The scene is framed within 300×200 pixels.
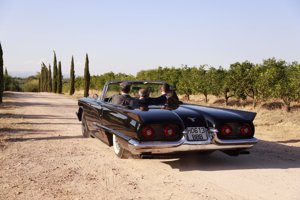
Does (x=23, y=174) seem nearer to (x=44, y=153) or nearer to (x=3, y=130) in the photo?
(x=44, y=153)

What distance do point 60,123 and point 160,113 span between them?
679cm

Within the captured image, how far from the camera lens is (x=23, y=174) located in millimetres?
4984

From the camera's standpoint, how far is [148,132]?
16.1 feet

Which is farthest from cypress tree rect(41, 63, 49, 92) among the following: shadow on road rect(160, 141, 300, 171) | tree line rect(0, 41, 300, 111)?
shadow on road rect(160, 141, 300, 171)

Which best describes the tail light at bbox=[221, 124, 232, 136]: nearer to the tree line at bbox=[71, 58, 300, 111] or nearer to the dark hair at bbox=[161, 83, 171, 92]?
the dark hair at bbox=[161, 83, 171, 92]

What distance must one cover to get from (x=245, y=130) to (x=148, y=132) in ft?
5.29

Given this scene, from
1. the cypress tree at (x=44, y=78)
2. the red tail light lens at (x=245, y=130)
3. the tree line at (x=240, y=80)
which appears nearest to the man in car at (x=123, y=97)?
the red tail light lens at (x=245, y=130)

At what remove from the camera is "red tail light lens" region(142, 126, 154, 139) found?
489cm

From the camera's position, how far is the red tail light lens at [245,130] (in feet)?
17.6

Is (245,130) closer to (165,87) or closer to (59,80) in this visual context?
(165,87)

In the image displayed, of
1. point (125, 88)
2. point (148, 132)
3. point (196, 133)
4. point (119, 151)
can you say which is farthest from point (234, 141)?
point (125, 88)

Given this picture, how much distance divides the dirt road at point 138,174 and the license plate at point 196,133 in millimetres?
500

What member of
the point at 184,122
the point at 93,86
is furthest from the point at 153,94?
the point at 93,86

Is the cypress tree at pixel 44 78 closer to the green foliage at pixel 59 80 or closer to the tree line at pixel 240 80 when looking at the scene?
the green foliage at pixel 59 80
